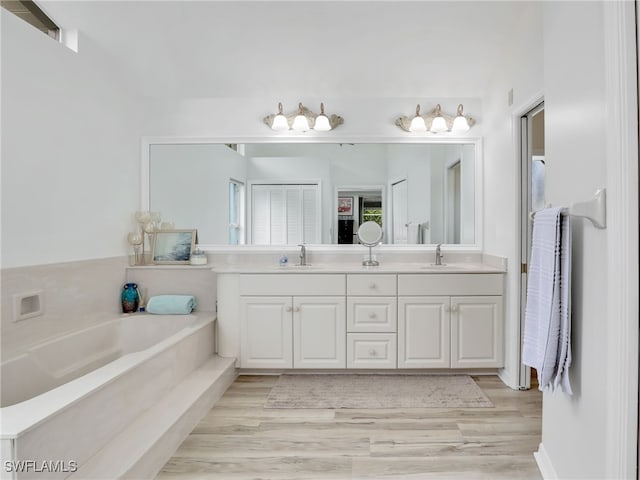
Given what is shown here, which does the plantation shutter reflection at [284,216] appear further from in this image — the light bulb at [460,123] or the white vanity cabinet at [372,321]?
the light bulb at [460,123]

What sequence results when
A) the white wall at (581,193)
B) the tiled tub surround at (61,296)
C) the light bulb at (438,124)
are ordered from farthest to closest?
1. the light bulb at (438,124)
2. the tiled tub surround at (61,296)
3. the white wall at (581,193)

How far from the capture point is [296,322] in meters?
2.86

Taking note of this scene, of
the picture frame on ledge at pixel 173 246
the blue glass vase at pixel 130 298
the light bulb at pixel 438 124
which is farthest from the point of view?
the picture frame on ledge at pixel 173 246

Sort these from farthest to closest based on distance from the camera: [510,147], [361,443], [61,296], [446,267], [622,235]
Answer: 1. [446,267]
2. [510,147]
3. [61,296]
4. [361,443]
5. [622,235]

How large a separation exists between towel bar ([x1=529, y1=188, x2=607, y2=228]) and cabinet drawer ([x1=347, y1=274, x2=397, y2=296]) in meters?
1.67

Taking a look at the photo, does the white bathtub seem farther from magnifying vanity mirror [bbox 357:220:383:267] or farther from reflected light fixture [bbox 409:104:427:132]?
reflected light fixture [bbox 409:104:427:132]

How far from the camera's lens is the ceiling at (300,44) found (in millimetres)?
2553

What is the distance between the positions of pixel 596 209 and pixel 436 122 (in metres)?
2.14

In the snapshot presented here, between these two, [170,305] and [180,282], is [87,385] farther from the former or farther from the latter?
[180,282]

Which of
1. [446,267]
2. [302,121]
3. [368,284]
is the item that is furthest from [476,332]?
[302,121]

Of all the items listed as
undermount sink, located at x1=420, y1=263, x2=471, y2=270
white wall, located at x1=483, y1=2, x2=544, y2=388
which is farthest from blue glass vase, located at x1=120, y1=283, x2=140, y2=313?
white wall, located at x1=483, y1=2, x2=544, y2=388

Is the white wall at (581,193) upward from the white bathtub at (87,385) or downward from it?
upward

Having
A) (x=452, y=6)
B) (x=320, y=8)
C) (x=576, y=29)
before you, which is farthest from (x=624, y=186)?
(x=320, y=8)

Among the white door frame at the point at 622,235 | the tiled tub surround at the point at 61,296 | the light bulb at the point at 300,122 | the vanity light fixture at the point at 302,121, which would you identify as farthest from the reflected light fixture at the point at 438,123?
the tiled tub surround at the point at 61,296
